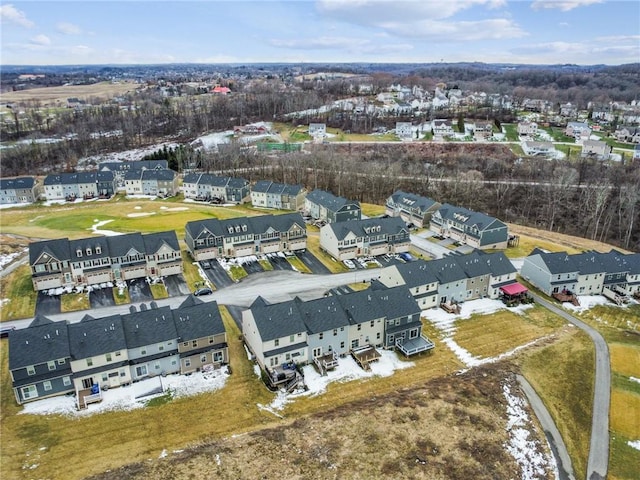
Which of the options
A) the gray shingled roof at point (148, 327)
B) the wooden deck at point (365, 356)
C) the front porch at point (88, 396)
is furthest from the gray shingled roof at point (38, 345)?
the wooden deck at point (365, 356)

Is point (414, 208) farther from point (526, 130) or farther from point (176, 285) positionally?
point (526, 130)

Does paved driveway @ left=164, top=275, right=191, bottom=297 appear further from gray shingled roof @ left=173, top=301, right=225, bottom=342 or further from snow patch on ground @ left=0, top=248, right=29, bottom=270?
snow patch on ground @ left=0, top=248, right=29, bottom=270

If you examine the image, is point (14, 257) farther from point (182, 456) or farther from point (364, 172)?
point (364, 172)

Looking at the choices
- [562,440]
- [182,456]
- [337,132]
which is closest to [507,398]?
[562,440]

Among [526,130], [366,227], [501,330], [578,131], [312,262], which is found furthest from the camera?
[526,130]

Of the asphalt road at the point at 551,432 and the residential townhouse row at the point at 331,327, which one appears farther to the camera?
the residential townhouse row at the point at 331,327

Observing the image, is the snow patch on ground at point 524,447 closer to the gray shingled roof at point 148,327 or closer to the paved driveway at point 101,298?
the gray shingled roof at point 148,327

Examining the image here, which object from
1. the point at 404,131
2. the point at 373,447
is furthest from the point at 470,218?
the point at 404,131
